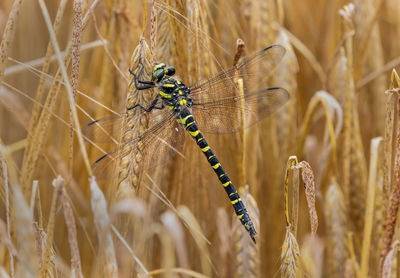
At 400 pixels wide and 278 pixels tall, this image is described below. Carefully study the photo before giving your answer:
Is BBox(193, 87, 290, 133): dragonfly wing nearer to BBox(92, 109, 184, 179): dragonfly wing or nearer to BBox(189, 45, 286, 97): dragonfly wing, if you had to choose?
BBox(189, 45, 286, 97): dragonfly wing

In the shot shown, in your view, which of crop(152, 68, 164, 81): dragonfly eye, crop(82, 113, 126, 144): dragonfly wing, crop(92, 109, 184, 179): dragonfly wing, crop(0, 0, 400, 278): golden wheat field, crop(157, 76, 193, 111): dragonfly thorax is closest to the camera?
crop(0, 0, 400, 278): golden wheat field

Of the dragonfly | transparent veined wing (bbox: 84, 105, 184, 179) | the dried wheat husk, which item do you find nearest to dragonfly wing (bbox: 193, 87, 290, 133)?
the dragonfly

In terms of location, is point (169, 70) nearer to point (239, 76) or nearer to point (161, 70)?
point (161, 70)

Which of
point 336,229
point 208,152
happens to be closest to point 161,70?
point 208,152

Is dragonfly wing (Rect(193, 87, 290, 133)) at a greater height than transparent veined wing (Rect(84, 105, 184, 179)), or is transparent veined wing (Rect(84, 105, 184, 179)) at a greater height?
dragonfly wing (Rect(193, 87, 290, 133))

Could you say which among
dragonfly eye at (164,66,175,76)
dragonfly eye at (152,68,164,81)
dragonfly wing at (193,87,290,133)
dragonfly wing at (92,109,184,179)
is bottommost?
dragonfly wing at (92,109,184,179)

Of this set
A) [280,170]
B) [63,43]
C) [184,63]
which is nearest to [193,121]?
[184,63]

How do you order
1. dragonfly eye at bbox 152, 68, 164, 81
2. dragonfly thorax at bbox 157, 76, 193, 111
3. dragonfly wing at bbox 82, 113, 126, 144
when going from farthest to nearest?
dragonfly thorax at bbox 157, 76, 193, 111 → dragonfly eye at bbox 152, 68, 164, 81 → dragonfly wing at bbox 82, 113, 126, 144
